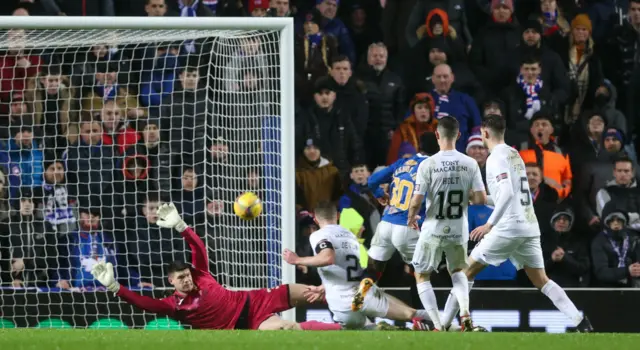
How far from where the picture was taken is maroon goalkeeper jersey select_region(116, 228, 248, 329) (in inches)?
464

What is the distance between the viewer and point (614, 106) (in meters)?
15.2

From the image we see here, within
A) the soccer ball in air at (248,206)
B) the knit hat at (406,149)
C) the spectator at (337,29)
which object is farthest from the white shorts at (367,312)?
the spectator at (337,29)

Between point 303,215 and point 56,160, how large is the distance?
2659 mm

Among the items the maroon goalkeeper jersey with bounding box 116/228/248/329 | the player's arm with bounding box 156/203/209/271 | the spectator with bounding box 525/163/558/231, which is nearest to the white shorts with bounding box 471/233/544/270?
the maroon goalkeeper jersey with bounding box 116/228/248/329

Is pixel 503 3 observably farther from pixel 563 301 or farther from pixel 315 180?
pixel 563 301

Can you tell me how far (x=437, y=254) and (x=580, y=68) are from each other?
5.26 meters

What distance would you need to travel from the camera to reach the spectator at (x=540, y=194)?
45.6ft

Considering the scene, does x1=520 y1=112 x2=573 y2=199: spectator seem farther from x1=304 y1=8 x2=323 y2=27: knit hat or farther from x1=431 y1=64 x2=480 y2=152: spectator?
Result: x1=304 y1=8 x2=323 y2=27: knit hat

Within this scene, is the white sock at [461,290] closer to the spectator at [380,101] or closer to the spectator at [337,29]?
the spectator at [380,101]

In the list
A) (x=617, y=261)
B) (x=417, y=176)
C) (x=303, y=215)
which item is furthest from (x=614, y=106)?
(x=417, y=176)

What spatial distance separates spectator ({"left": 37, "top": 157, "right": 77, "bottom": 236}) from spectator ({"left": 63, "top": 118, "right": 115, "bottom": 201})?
0.44 feet

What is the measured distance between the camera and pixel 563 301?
11.0 meters

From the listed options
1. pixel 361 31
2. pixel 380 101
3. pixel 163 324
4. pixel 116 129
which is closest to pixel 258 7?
pixel 361 31

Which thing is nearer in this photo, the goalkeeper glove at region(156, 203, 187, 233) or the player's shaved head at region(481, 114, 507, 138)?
the player's shaved head at region(481, 114, 507, 138)
